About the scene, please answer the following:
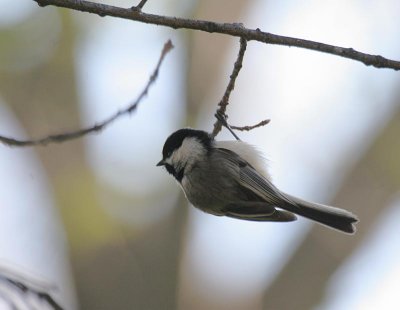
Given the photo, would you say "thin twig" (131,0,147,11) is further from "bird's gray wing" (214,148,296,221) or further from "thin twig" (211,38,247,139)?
"bird's gray wing" (214,148,296,221)

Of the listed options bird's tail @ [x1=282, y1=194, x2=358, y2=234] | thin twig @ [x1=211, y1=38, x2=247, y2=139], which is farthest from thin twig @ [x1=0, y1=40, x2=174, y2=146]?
bird's tail @ [x1=282, y1=194, x2=358, y2=234]

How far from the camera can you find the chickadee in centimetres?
258

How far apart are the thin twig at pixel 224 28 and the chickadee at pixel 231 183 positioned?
81cm

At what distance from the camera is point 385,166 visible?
396 cm

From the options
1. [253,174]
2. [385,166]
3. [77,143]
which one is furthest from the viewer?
[77,143]

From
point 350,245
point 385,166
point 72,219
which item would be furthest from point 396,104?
point 72,219

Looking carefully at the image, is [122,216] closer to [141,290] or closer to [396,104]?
[141,290]

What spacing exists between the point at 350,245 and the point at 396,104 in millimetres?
837

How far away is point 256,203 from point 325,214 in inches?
10.0

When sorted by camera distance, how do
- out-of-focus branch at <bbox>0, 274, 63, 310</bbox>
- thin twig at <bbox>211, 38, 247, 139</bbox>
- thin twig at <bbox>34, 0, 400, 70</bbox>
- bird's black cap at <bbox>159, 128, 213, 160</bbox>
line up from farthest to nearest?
bird's black cap at <bbox>159, 128, 213, 160</bbox> → thin twig at <bbox>211, 38, 247, 139</bbox> → thin twig at <bbox>34, 0, 400, 70</bbox> → out-of-focus branch at <bbox>0, 274, 63, 310</bbox>

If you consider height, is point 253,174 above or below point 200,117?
below

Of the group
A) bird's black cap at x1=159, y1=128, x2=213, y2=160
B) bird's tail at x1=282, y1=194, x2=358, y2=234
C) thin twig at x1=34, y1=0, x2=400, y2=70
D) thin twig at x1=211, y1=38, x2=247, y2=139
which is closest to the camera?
thin twig at x1=34, y1=0, x2=400, y2=70

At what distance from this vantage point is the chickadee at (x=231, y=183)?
8.48ft

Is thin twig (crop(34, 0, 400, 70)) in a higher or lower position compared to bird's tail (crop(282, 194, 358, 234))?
higher
